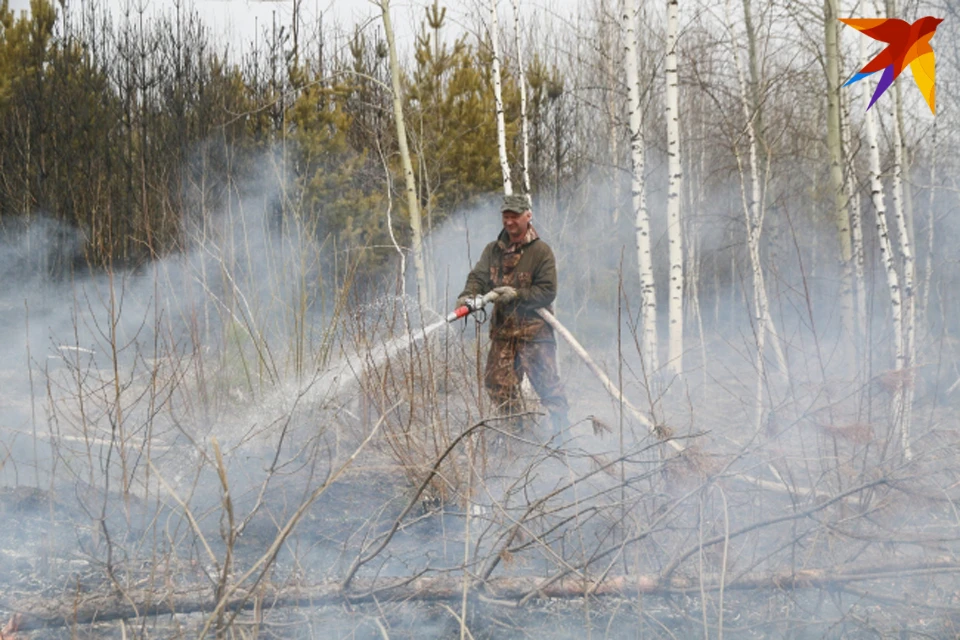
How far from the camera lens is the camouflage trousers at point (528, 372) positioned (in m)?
5.32

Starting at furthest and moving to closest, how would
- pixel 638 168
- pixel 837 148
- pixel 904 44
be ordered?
1. pixel 837 148
2. pixel 638 168
3. pixel 904 44

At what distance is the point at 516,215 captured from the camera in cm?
526

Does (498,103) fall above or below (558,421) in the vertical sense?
above

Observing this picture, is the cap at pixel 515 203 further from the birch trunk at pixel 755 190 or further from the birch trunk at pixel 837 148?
the birch trunk at pixel 837 148

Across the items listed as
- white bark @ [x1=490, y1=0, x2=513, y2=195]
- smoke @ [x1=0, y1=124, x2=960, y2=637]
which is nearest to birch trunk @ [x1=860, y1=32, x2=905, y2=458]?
smoke @ [x1=0, y1=124, x2=960, y2=637]

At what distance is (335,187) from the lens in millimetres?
10406

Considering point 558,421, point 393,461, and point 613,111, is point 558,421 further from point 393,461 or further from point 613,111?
point 613,111

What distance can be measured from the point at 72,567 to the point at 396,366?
98.7 inches

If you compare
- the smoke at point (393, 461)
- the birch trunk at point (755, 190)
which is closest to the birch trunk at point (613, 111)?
the birch trunk at point (755, 190)

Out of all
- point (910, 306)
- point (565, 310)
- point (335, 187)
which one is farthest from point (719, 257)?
point (910, 306)

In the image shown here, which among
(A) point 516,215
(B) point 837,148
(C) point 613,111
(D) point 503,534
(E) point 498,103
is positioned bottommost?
(D) point 503,534

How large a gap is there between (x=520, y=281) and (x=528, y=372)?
1.86 ft

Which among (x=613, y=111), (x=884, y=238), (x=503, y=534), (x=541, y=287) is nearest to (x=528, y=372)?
(x=541, y=287)

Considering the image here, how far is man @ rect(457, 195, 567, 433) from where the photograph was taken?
5262mm
